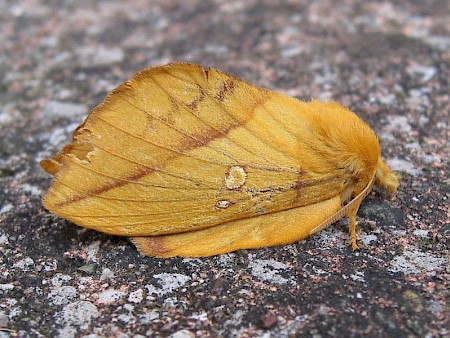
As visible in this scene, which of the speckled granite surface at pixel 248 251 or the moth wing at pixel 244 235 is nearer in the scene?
the speckled granite surface at pixel 248 251

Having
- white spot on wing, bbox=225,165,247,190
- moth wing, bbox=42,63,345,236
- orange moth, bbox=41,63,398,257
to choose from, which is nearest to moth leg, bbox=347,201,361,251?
orange moth, bbox=41,63,398,257

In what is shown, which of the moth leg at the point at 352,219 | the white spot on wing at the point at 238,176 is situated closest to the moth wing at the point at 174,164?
the white spot on wing at the point at 238,176

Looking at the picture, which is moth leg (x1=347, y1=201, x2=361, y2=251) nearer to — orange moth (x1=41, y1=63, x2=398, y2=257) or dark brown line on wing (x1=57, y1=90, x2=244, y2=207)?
orange moth (x1=41, y1=63, x2=398, y2=257)

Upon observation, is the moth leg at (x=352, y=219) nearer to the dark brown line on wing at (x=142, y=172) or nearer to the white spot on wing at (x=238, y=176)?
the white spot on wing at (x=238, y=176)

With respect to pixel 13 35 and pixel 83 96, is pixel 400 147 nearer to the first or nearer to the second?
pixel 83 96

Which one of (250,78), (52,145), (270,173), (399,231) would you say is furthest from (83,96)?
(399,231)

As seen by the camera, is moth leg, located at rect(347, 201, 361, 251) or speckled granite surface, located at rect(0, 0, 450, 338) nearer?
speckled granite surface, located at rect(0, 0, 450, 338)

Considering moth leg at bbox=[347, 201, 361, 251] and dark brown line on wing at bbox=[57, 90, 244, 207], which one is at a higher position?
dark brown line on wing at bbox=[57, 90, 244, 207]
